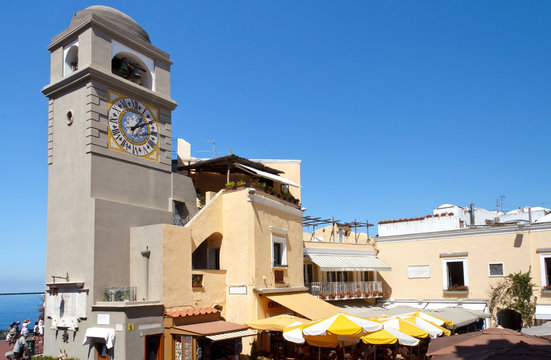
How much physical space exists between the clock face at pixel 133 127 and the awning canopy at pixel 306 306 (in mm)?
8329

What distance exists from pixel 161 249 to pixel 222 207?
15.0 ft

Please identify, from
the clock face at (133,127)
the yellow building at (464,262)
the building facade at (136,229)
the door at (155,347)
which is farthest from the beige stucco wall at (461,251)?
the door at (155,347)

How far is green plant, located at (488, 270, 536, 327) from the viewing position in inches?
1123

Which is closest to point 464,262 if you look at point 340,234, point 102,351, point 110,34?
point 340,234

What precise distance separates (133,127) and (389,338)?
42.9 feet

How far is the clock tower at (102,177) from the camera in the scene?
61.6ft

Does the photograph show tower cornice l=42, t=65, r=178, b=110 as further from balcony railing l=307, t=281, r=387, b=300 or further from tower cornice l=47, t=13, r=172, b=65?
balcony railing l=307, t=281, r=387, b=300

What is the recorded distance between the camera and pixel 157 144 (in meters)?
23.0

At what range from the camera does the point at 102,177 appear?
20.1 metres

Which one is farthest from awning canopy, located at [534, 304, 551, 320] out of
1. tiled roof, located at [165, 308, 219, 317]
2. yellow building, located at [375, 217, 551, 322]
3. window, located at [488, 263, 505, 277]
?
tiled roof, located at [165, 308, 219, 317]

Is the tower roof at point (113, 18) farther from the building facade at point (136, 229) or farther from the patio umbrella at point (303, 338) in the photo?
the patio umbrella at point (303, 338)

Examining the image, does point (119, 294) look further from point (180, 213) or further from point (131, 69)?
point (131, 69)

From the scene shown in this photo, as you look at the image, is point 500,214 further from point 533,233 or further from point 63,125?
point 63,125

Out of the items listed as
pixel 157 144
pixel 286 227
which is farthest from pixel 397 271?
pixel 157 144
